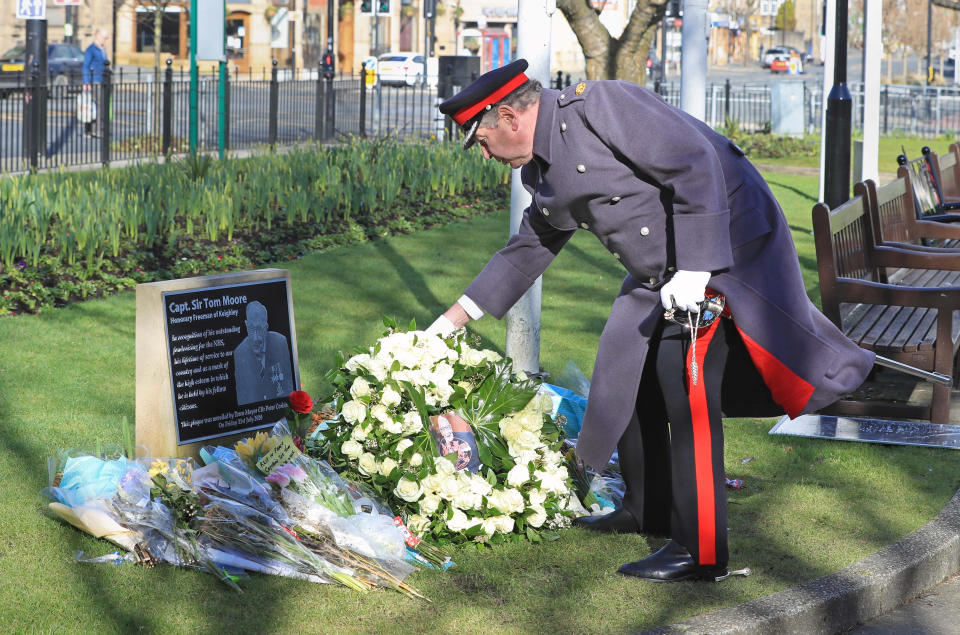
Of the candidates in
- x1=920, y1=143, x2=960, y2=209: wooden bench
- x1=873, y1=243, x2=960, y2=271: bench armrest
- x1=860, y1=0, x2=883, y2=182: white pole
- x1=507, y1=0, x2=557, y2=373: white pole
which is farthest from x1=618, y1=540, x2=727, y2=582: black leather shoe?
x1=860, y1=0, x2=883, y2=182: white pole

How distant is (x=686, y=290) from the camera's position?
11.6 ft

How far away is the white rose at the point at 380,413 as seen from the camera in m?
4.09

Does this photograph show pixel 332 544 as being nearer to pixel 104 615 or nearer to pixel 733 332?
pixel 104 615

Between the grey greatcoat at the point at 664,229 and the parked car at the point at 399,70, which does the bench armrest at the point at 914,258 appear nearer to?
the grey greatcoat at the point at 664,229

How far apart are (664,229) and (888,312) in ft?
10.9

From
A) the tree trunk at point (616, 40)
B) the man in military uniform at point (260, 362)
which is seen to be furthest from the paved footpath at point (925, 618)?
the tree trunk at point (616, 40)

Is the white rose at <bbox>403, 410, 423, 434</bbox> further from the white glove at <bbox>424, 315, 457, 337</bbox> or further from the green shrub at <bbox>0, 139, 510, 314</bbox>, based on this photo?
the green shrub at <bbox>0, 139, 510, 314</bbox>

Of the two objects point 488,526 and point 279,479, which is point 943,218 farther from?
point 279,479

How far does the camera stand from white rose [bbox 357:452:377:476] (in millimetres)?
4137

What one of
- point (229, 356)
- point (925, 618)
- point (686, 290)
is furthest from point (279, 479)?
point (925, 618)

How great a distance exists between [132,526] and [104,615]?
0.49m

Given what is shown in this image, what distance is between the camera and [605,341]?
12.9 feet

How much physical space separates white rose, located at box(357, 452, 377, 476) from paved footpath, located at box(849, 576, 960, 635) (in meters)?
1.63

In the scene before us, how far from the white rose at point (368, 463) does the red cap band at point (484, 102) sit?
1197 millimetres
